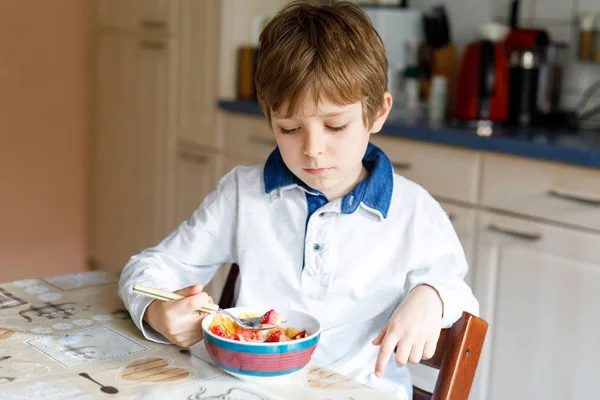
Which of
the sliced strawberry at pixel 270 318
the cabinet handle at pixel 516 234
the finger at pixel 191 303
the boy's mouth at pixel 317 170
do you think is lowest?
the cabinet handle at pixel 516 234

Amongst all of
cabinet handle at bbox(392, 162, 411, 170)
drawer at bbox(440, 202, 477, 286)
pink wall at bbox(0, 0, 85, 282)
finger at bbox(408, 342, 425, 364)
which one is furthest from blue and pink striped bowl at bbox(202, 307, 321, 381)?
pink wall at bbox(0, 0, 85, 282)

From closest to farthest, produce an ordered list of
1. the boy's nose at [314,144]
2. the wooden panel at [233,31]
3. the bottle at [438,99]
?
the boy's nose at [314,144], the bottle at [438,99], the wooden panel at [233,31]

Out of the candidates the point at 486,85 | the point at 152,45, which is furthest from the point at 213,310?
the point at 152,45

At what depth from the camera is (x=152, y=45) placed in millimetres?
3070

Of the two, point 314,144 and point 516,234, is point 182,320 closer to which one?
point 314,144

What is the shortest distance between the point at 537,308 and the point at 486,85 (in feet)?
2.49

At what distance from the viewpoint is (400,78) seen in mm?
2691

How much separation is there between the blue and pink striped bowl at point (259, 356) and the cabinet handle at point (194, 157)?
2.08 m

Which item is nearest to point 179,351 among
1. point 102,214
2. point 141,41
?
point 141,41

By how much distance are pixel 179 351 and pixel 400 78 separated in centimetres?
192

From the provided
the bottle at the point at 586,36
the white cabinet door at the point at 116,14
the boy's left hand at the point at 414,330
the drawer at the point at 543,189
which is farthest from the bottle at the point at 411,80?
the boy's left hand at the point at 414,330

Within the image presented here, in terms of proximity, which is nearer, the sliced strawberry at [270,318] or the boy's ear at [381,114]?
the sliced strawberry at [270,318]

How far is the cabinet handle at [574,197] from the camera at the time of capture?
5.88 feet

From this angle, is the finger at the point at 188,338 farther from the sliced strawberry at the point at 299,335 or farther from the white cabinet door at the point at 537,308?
the white cabinet door at the point at 537,308
